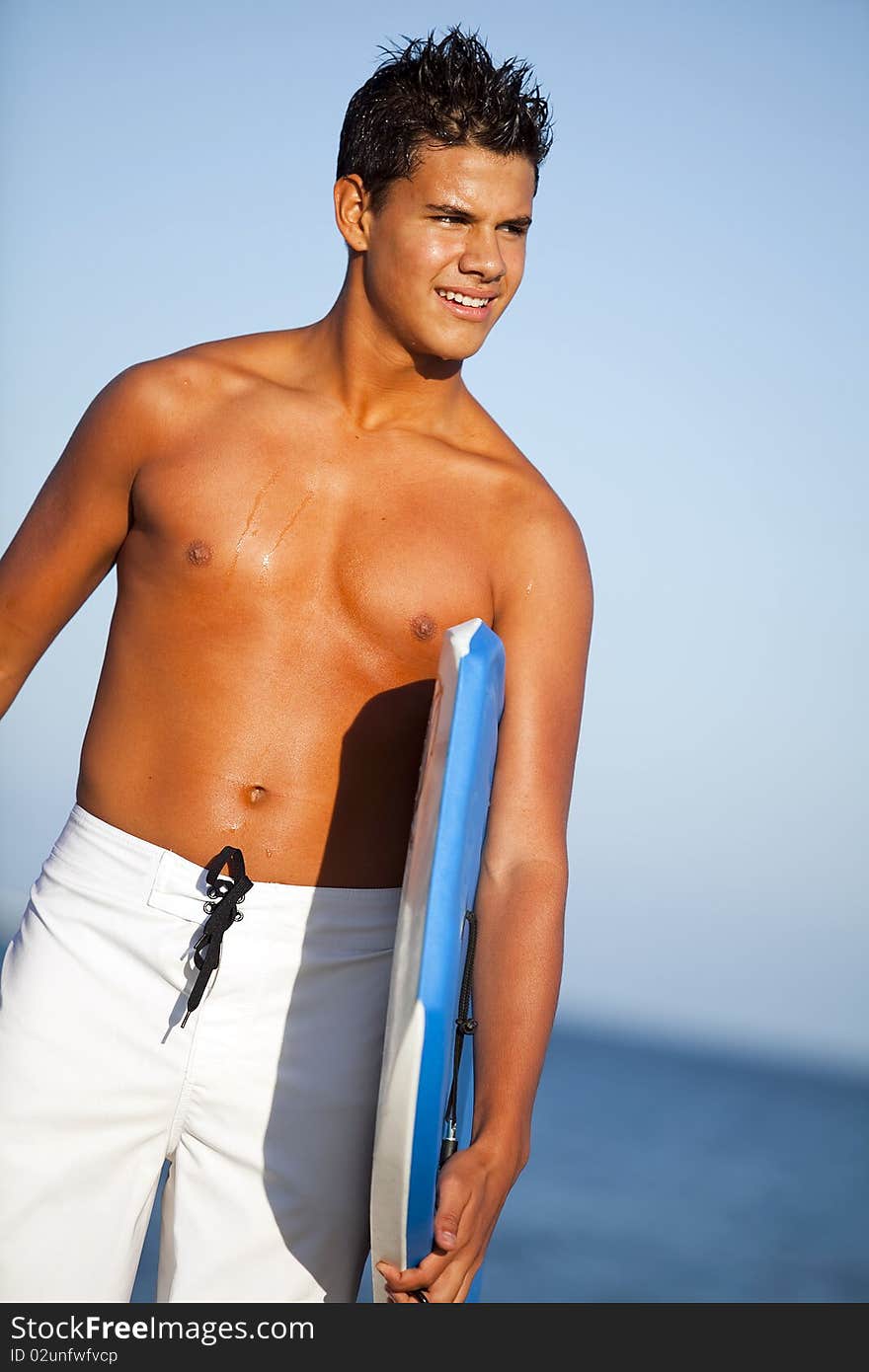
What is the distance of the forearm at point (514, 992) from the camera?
2.86 meters

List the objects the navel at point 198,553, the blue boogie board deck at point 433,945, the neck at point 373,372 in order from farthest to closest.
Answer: the neck at point 373,372 < the navel at point 198,553 < the blue boogie board deck at point 433,945

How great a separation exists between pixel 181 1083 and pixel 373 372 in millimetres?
1333

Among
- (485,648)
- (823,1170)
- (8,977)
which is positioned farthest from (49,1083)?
(823,1170)

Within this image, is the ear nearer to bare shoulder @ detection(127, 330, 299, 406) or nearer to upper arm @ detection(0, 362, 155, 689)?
bare shoulder @ detection(127, 330, 299, 406)

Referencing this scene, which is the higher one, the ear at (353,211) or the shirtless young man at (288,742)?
the ear at (353,211)

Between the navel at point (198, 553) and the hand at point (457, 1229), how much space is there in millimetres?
1100

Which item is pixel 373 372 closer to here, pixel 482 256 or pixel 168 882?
pixel 482 256

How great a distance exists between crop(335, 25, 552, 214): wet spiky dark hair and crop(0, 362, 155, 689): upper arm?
58 cm

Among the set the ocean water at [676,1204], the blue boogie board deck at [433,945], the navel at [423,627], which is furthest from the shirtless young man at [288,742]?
the ocean water at [676,1204]

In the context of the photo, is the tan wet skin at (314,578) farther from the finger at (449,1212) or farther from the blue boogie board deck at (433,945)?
the finger at (449,1212)

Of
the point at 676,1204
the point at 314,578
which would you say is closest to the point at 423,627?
the point at 314,578

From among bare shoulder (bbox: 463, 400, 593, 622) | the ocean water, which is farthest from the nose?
the ocean water

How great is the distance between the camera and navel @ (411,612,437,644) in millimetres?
3121
